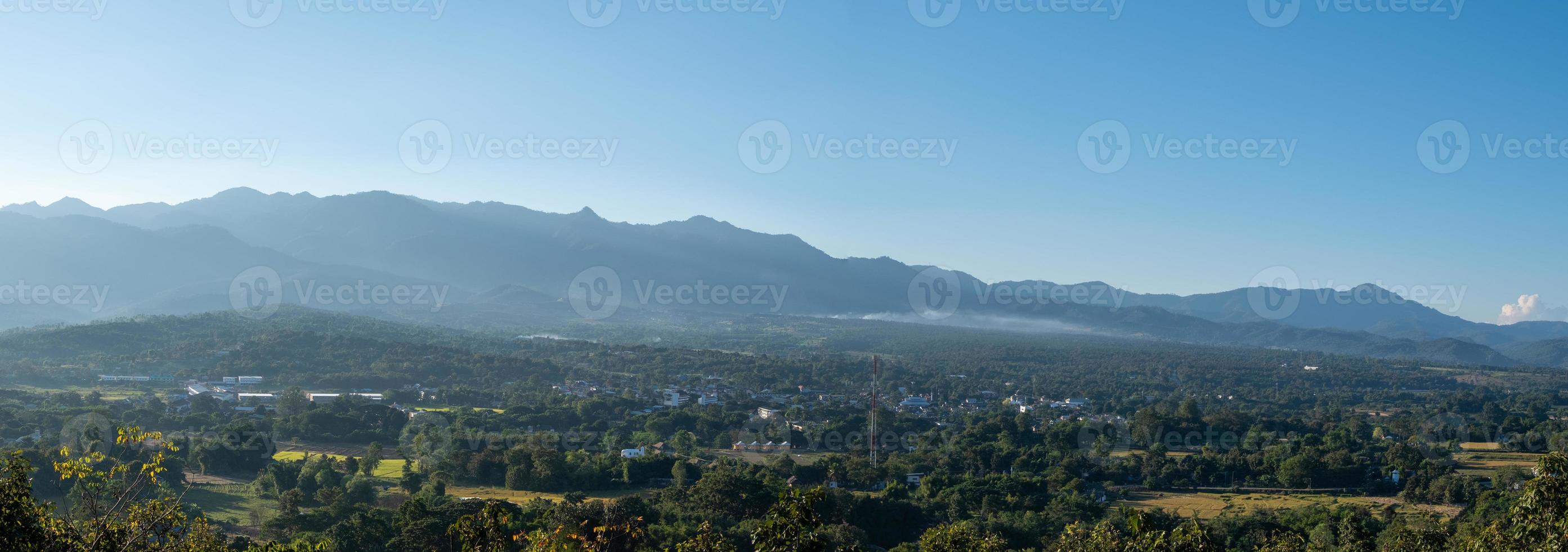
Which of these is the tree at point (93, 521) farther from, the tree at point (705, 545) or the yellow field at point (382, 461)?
the yellow field at point (382, 461)

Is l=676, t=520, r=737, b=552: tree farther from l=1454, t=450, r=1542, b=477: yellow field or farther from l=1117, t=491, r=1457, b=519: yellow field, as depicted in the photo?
l=1454, t=450, r=1542, b=477: yellow field

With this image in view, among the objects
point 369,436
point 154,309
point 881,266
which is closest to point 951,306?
point 881,266

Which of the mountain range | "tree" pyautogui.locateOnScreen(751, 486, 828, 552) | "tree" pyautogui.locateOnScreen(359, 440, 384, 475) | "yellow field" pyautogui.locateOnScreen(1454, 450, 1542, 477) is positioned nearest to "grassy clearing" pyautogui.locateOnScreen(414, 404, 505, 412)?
"tree" pyautogui.locateOnScreen(359, 440, 384, 475)

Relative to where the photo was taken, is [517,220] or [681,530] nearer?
[681,530]

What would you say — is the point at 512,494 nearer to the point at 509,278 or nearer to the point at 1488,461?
the point at 1488,461

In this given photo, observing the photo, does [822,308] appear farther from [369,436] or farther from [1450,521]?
[1450,521]

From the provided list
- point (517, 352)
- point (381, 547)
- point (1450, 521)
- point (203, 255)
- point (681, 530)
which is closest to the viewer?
point (381, 547)
